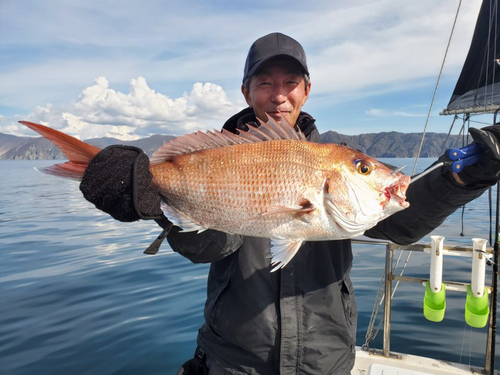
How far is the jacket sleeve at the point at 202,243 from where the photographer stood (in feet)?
9.32

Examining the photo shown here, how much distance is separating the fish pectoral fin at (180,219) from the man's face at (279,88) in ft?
4.95

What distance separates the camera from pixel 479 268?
4.79 metres

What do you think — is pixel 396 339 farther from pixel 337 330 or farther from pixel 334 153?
pixel 334 153

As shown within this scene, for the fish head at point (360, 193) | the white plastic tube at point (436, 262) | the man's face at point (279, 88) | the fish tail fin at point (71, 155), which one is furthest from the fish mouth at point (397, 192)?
the white plastic tube at point (436, 262)

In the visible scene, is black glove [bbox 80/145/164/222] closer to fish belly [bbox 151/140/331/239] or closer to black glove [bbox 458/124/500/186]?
fish belly [bbox 151/140/331/239]

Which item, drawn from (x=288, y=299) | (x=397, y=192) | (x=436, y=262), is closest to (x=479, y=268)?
(x=436, y=262)

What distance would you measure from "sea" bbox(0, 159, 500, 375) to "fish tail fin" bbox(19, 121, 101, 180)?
5299 mm

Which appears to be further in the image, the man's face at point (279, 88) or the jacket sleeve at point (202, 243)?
the man's face at point (279, 88)

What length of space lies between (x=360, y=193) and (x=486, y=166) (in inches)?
42.5

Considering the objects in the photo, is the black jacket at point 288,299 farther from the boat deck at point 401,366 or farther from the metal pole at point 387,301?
the metal pole at point 387,301

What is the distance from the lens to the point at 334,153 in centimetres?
259

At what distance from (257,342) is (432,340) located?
6348 mm

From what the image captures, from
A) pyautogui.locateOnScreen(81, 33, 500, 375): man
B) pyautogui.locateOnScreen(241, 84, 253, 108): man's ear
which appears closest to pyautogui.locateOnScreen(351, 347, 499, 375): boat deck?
pyautogui.locateOnScreen(81, 33, 500, 375): man

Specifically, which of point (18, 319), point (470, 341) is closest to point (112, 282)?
point (18, 319)
